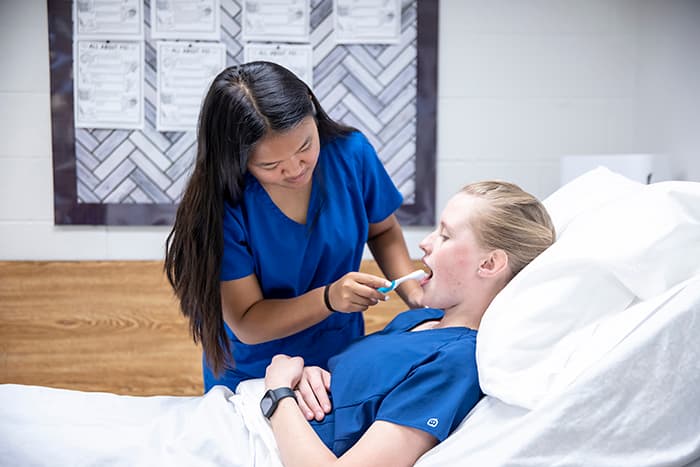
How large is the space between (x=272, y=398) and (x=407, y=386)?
251mm

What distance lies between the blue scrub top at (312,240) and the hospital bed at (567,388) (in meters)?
0.26

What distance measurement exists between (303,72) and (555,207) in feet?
4.28

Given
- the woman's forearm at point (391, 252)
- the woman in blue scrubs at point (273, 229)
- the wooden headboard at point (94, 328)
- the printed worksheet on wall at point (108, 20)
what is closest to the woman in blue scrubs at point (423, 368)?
the woman in blue scrubs at point (273, 229)

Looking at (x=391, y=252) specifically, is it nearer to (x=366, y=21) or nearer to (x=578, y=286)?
(x=578, y=286)

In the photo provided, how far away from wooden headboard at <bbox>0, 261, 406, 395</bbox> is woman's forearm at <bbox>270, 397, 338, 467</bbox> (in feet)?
4.41

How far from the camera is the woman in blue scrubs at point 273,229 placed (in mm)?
1196

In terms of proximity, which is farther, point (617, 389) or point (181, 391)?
point (181, 391)

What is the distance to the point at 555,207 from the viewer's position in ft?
4.32

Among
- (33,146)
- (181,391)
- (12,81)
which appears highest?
(12,81)

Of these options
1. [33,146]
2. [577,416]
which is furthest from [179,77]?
[577,416]

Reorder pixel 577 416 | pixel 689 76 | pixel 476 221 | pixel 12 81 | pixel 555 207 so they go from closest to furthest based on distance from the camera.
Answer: pixel 577 416
pixel 476 221
pixel 555 207
pixel 689 76
pixel 12 81

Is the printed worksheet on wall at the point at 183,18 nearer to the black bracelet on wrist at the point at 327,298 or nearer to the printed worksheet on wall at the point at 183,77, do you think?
the printed worksheet on wall at the point at 183,77

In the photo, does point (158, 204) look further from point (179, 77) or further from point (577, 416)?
point (577, 416)

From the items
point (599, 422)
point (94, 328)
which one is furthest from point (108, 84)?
point (599, 422)
